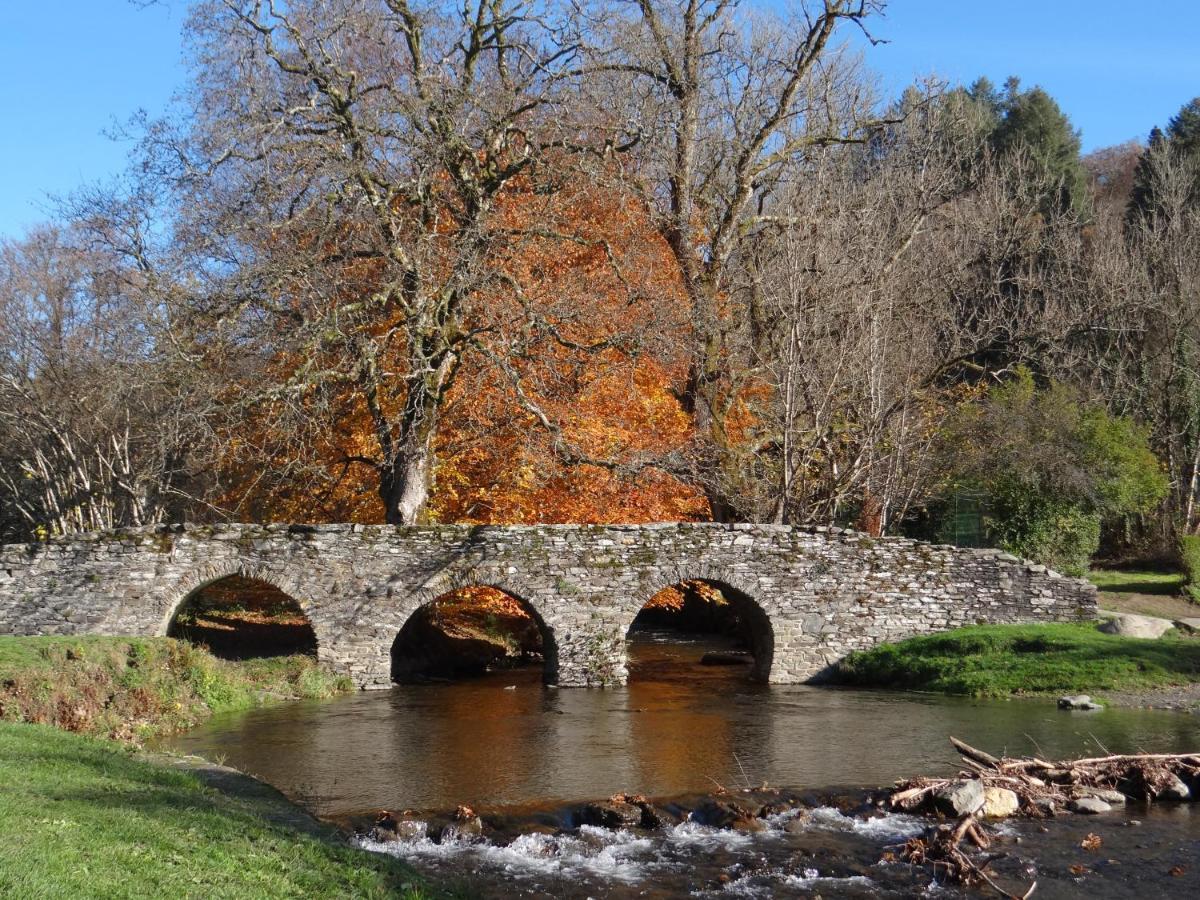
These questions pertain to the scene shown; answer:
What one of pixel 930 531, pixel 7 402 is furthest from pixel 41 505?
pixel 930 531

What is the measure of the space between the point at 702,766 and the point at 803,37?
2193cm

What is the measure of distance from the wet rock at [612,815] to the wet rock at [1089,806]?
455 cm

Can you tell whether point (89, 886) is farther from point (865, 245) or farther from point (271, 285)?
point (865, 245)

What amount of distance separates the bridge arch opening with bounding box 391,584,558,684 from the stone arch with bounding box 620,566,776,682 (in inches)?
68.2

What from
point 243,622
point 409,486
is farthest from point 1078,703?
point 243,622

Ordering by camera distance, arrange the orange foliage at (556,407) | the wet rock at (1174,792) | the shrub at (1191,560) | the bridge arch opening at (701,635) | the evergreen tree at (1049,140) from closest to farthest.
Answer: the wet rock at (1174,792) → the bridge arch opening at (701,635) → the orange foliage at (556,407) → the shrub at (1191,560) → the evergreen tree at (1049,140)

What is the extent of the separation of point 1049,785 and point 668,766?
4426 millimetres

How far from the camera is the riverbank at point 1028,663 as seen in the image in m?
18.5

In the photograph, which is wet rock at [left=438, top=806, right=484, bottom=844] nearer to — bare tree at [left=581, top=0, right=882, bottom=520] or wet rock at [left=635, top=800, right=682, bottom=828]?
A: wet rock at [left=635, top=800, right=682, bottom=828]

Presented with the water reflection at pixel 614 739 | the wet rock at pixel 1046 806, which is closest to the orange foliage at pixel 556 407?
the water reflection at pixel 614 739

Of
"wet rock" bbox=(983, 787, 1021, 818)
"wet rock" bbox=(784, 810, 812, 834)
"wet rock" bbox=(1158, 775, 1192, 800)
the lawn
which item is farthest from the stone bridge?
"wet rock" bbox=(983, 787, 1021, 818)

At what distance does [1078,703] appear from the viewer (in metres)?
17.4

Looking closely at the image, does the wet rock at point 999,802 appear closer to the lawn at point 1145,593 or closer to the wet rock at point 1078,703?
the wet rock at point 1078,703

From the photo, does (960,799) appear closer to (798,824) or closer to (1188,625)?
(798,824)
